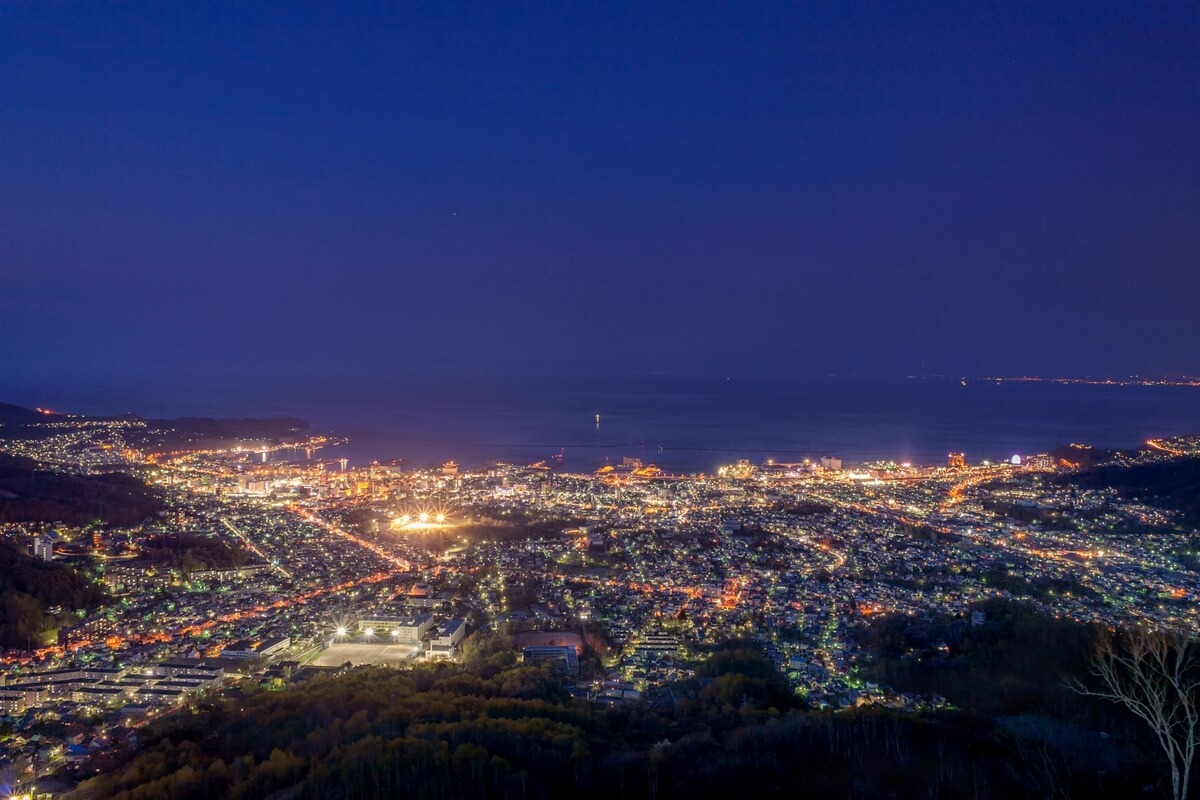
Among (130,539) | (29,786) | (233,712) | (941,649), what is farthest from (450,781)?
(130,539)

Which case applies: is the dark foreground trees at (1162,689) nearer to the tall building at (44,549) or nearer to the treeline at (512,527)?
the treeline at (512,527)

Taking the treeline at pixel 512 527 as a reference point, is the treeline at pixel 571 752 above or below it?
above

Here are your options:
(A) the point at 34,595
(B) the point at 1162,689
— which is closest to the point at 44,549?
(A) the point at 34,595

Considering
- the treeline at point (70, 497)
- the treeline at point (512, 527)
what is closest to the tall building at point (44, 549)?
the treeline at point (70, 497)

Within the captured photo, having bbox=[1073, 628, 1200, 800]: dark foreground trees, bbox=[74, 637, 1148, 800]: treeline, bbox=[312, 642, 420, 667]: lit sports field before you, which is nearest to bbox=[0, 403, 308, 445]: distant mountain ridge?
bbox=[312, 642, 420, 667]: lit sports field

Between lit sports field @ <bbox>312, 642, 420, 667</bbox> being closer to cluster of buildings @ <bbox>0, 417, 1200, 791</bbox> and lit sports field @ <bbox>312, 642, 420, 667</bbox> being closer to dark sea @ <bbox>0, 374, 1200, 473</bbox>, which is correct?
cluster of buildings @ <bbox>0, 417, 1200, 791</bbox>

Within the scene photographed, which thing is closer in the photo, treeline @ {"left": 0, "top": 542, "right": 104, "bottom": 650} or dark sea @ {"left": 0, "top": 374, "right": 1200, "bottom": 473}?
treeline @ {"left": 0, "top": 542, "right": 104, "bottom": 650}

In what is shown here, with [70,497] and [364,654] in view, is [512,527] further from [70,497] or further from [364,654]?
[70,497]
